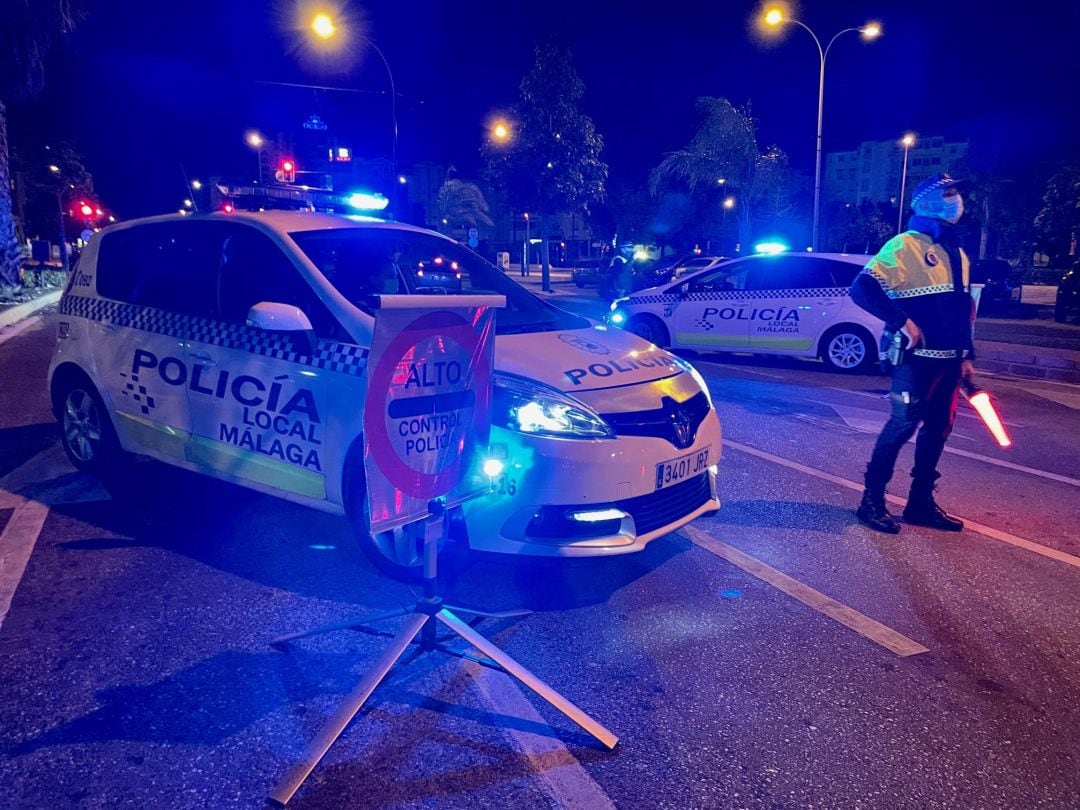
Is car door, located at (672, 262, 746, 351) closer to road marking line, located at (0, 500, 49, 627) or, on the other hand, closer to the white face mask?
the white face mask

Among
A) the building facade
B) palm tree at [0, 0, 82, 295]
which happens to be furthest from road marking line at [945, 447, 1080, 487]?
the building facade

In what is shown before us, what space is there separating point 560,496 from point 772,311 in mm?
8776

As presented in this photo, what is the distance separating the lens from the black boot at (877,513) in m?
4.83

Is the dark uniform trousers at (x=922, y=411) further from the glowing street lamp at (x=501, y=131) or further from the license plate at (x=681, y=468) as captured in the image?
the glowing street lamp at (x=501, y=131)

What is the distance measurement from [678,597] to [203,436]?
275cm

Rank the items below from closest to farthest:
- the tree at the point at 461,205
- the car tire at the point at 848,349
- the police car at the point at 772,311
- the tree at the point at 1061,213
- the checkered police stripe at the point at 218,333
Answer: the checkered police stripe at the point at 218,333
the car tire at the point at 848,349
the police car at the point at 772,311
the tree at the point at 1061,213
the tree at the point at 461,205

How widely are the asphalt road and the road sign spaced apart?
764 mm

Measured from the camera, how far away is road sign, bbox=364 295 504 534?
8.70 feet

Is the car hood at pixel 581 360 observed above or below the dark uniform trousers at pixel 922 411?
above

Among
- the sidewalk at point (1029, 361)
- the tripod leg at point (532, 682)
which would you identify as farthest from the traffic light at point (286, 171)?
the sidewalk at point (1029, 361)

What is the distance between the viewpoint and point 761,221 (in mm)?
42562

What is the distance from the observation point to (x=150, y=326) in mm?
4809

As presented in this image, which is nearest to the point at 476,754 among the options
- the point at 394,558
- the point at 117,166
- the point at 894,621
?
the point at 394,558

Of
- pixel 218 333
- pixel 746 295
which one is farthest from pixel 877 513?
pixel 746 295
